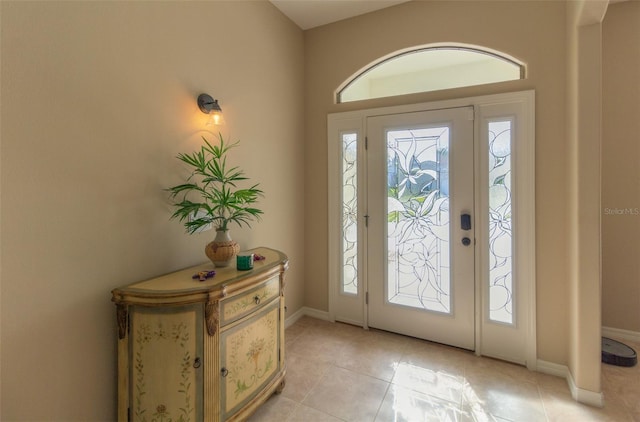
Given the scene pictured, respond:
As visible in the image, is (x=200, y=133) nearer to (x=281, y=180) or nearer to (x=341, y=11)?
(x=281, y=180)

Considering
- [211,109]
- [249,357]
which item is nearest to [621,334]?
[249,357]

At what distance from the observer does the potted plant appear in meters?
1.68

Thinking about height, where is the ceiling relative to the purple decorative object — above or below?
above

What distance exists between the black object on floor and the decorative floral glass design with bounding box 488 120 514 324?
0.80 metres

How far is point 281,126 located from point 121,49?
4.67ft

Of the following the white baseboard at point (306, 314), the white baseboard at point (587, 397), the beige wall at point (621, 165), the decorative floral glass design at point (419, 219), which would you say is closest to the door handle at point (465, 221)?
the decorative floral glass design at point (419, 219)

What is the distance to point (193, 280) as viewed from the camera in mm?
1495

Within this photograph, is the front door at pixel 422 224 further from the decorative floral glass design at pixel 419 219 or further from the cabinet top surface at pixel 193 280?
the cabinet top surface at pixel 193 280

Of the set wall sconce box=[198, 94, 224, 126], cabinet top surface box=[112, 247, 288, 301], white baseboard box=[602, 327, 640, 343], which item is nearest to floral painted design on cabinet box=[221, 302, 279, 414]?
cabinet top surface box=[112, 247, 288, 301]

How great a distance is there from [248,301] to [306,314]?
1660 millimetres

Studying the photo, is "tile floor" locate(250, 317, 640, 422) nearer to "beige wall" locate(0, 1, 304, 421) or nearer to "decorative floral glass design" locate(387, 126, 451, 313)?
"decorative floral glass design" locate(387, 126, 451, 313)

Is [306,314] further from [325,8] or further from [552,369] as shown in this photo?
[325,8]

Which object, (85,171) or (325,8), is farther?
(325,8)

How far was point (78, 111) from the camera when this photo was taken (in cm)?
131
